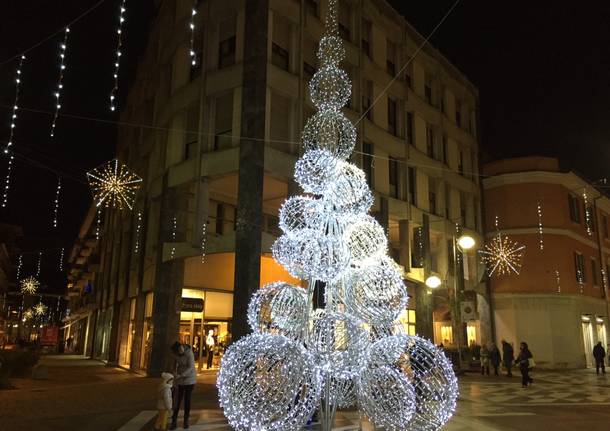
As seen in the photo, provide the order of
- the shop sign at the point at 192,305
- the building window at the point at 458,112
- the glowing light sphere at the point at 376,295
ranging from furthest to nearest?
the building window at the point at 458,112 < the shop sign at the point at 192,305 < the glowing light sphere at the point at 376,295

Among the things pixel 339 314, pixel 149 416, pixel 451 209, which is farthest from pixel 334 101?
pixel 451 209

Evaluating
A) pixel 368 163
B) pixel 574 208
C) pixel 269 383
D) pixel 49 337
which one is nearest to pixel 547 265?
pixel 574 208

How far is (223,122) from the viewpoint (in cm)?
1972

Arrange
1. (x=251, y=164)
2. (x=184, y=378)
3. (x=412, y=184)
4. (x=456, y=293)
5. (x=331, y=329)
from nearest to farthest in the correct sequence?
1. (x=331, y=329)
2. (x=184, y=378)
3. (x=251, y=164)
4. (x=456, y=293)
5. (x=412, y=184)

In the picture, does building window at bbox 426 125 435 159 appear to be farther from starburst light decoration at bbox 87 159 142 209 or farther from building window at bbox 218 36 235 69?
starburst light decoration at bbox 87 159 142 209

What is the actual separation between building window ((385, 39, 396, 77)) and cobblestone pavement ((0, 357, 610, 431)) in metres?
15.1

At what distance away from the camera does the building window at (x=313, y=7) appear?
21.1 metres

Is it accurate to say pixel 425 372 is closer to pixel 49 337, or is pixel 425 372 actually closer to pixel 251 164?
pixel 251 164

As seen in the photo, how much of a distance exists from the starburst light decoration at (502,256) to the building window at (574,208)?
404 centimetres

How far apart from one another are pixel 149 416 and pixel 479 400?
8.58m

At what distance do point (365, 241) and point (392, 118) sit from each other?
18.7 metres

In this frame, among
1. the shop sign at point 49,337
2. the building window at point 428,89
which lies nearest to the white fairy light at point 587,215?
the building window at point 428,89

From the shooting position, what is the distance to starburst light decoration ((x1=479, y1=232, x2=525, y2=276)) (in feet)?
98.1

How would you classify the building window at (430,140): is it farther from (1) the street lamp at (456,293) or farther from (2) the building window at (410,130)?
(1) the street lamp at (456,293)
